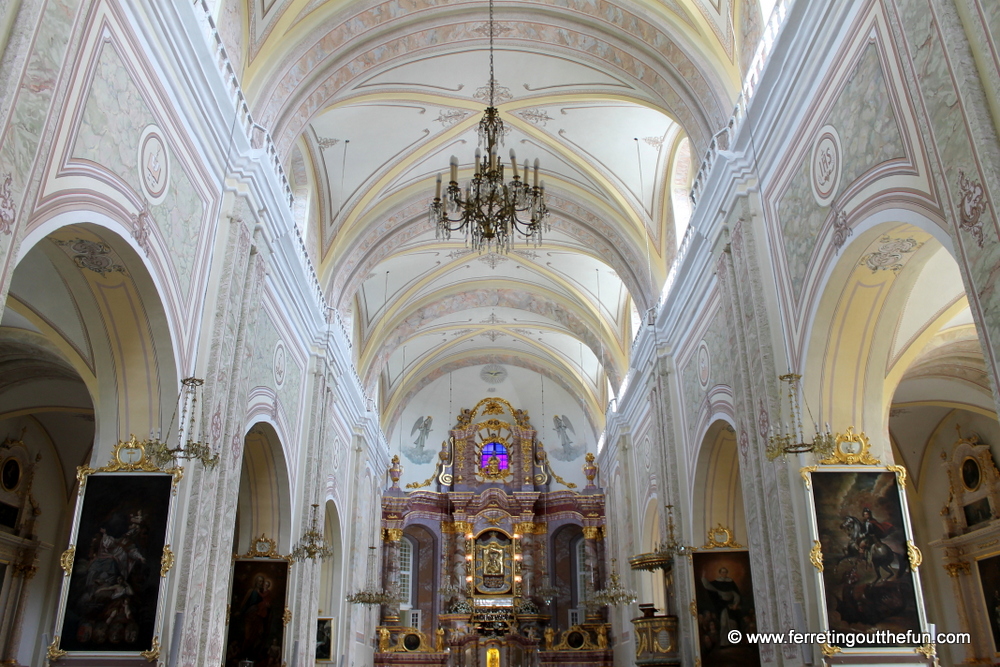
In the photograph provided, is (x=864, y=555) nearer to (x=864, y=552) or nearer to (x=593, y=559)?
(x=864, y=552)

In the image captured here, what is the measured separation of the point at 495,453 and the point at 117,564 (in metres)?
19.3

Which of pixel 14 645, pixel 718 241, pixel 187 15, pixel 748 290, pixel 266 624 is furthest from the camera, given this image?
pixel 14 645

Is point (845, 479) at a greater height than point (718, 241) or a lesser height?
lesser

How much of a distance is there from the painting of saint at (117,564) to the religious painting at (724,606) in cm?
707

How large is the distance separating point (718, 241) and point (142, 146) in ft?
21.7

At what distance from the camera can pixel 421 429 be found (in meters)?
26.6

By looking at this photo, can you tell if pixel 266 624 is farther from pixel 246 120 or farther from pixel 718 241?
pixel 718 241

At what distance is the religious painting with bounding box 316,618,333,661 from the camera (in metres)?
16.0

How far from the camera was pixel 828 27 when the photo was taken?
7.34 m

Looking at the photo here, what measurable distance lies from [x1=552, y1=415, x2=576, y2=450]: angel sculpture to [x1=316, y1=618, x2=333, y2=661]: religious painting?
11.9 metres

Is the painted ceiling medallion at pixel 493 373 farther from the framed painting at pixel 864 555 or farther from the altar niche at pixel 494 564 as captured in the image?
the framed painting at pixel 864 555

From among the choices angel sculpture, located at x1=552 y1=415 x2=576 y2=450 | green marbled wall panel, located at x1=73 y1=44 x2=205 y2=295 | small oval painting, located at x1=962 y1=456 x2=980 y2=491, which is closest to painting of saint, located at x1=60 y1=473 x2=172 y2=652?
green marbled wall panel, located at x1=73 y1=44 x2=205 y2=295

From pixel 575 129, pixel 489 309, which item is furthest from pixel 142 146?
pixel 489 309

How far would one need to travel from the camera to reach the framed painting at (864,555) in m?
7.09
